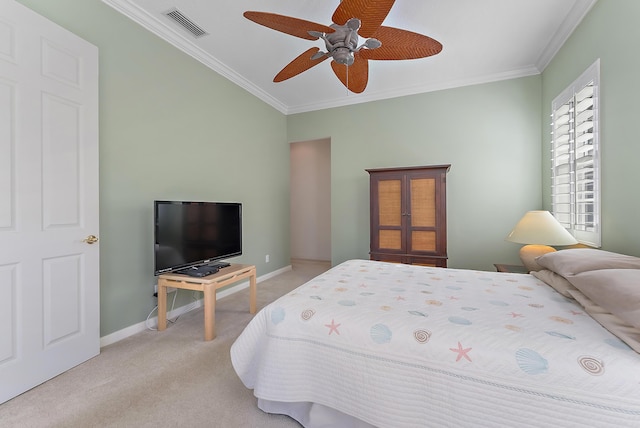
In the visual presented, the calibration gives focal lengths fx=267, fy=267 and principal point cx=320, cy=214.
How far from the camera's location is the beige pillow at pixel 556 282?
1461 mm

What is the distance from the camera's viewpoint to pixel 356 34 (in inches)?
68.6

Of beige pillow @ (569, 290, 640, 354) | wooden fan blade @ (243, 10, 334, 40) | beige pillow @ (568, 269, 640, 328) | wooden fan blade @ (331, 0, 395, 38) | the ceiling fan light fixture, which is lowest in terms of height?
beige pillow @ (569, 290, 640, 354)

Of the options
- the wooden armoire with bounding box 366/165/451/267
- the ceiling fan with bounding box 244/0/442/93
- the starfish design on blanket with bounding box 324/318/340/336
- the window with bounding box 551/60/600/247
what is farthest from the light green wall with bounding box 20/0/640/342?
the starfish design on blanket with bounding box 324/318/340/336

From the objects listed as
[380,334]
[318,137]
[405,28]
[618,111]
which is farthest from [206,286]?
[618,111]

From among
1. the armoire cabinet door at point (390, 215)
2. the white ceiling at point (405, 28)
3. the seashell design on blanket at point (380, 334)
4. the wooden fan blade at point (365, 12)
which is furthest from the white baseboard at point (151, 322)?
the wooden fan blade at point (365, 12)

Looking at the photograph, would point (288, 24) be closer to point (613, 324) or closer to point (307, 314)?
point (307, 314)

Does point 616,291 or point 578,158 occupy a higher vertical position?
point 578,158

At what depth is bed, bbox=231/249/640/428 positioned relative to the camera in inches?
33.9

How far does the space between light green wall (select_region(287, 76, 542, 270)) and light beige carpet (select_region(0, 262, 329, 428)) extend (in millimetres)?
2760

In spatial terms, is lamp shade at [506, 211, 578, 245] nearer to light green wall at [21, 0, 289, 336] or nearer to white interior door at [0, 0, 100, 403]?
light green wall at [21, 0, 289, 336]

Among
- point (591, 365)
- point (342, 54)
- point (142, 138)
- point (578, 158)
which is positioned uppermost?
point (342, 54)

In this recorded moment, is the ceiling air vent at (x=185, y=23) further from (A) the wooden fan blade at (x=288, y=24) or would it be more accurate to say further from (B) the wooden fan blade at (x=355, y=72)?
(B) the wooden fan blade at (x=355, y=72)

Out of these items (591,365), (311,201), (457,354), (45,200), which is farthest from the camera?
(311,201)

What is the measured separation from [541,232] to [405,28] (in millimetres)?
2228
